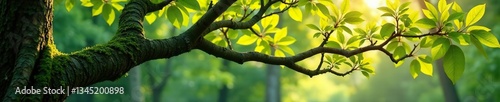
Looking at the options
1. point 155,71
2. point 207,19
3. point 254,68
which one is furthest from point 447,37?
point 254,68

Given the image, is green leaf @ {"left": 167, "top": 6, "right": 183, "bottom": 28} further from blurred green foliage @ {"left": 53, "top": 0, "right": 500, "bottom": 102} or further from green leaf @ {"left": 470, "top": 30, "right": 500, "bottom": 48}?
blurred green foliage @ {"left": 53, "top": 0, "right": 500, "bottom": 102}

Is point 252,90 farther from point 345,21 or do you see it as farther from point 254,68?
point 345,21

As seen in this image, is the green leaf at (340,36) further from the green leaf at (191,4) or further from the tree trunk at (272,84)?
the tree trunk at (272,84)

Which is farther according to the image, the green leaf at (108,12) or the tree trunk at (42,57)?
the green leaf at (108,12)

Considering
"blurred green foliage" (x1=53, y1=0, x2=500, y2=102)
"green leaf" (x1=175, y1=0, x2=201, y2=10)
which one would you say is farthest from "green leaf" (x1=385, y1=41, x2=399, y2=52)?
"blurred green foliage" (x1=53, y1=0, x2=500, y2=102)

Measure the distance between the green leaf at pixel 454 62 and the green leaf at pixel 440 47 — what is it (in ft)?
→ 0.08

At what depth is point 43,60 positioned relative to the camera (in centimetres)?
203

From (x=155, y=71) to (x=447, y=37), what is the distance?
81.9 ft

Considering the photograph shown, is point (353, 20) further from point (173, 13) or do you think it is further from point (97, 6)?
point (97, 6)

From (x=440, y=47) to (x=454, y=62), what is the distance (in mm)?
125

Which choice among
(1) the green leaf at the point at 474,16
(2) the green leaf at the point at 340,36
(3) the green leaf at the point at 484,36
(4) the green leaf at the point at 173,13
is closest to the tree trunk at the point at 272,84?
(2) the green leaf at the point at 340,36

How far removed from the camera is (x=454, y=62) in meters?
2.50

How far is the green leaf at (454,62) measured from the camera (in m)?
2.48

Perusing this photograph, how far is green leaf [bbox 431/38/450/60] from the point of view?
2.51 m
